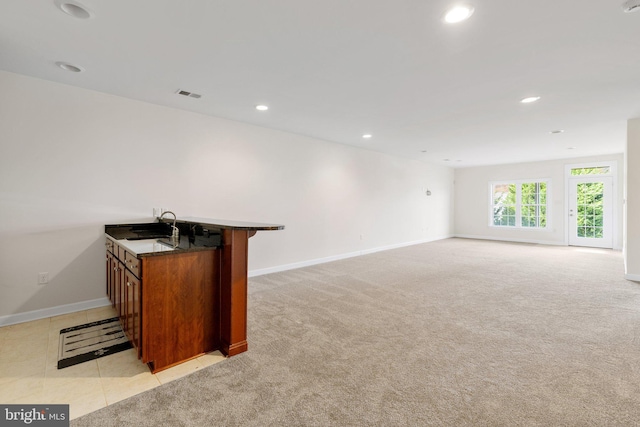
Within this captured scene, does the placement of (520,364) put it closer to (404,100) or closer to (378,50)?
(378,50)

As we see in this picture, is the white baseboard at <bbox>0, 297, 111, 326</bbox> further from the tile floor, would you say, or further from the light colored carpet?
the light colored carpet

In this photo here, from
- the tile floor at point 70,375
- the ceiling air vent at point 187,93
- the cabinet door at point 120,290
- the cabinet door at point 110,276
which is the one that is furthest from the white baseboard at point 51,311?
the ceiling air vent at point 187,93

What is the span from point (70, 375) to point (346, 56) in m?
3.33

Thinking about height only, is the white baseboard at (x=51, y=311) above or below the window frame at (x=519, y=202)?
below

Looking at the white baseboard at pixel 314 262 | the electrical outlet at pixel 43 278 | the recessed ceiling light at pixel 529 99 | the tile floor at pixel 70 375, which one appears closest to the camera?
the tile floor at pixel 70 375

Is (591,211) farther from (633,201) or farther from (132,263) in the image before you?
(132,263)

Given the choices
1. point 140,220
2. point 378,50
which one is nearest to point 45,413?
point 140,220

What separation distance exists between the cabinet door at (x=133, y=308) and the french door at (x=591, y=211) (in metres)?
10.5

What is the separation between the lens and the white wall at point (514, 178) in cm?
784

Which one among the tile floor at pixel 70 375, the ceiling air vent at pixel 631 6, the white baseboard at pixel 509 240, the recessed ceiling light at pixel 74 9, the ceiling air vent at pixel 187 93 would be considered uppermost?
the ceiling air vent at pixel 187 93

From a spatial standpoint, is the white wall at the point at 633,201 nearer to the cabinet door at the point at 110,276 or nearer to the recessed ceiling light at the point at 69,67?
the cabinet door at the point at 110,276

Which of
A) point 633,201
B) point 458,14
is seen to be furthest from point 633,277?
point 458,14

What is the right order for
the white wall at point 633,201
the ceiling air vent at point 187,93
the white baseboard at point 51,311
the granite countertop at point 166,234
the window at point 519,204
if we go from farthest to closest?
the window at point 519,204, the white wall at point 633,201, the ceiling air vent at point 187,93, the white baseboard at point 51,311, the granite countertop at point 166,234

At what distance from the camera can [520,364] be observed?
2.24 meters
